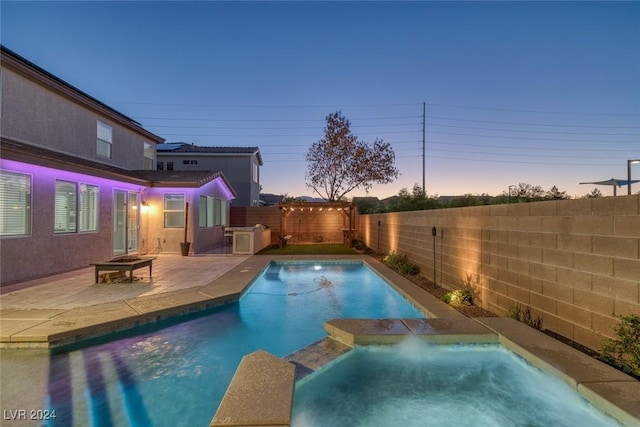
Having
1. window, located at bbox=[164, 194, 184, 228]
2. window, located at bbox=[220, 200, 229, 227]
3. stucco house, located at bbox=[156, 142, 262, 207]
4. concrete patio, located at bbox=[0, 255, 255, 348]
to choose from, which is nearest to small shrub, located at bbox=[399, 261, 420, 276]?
concrete patio, located at bbox=[0, 255, 255, 348]

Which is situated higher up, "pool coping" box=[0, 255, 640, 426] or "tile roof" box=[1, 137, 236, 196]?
"tile roof" box=[1, 137, 236, 196]

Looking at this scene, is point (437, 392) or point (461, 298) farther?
point (461, 298)

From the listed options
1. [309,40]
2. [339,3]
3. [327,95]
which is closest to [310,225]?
[327,95]

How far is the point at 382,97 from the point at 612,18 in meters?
10.5

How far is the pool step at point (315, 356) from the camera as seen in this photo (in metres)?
3.63

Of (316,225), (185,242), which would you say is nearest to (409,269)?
(185,242)

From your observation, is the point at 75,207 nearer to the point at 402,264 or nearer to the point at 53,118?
the point at 53,118

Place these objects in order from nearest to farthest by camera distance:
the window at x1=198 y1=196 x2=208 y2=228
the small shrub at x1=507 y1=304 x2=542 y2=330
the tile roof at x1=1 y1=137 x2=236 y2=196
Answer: the small shrub at x1=507 y1=304 x2=542 y2=330, the tile roof at x1=1 y1=137 x2=236 y2=196, the window at x1=198 y1=196 x2=208 y2=228

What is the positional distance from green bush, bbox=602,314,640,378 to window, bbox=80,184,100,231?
11.6m

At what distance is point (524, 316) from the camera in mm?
4598

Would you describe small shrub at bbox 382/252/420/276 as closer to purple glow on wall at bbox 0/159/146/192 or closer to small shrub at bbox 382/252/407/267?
small shrub at bbox 382/252/407/267

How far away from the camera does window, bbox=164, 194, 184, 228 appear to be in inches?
493

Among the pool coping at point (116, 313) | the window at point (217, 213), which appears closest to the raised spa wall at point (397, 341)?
the pool coping at point (116, 313)

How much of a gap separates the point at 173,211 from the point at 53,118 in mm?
4814
